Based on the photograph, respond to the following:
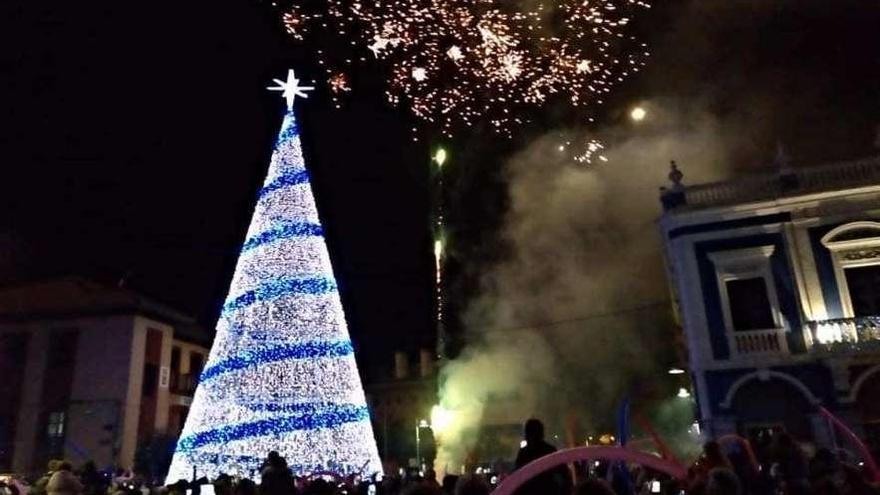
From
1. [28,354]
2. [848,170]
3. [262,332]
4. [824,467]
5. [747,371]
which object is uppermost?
[848,170]

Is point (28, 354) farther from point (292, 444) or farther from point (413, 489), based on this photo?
point (413, 489)

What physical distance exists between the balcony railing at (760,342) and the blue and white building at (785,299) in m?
0.03

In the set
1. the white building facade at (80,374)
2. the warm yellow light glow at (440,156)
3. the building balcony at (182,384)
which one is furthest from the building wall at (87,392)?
the warm yellow light glow at (440,156)

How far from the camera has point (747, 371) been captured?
59.3 ft

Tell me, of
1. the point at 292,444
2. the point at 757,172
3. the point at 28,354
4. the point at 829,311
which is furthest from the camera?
the point at 28,354

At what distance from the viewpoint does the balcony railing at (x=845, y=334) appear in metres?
17.1

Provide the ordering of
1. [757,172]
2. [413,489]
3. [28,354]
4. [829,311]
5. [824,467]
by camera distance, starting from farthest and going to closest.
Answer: [28,354] < [757,172] < [829,311] < [824,467] < [413,489]

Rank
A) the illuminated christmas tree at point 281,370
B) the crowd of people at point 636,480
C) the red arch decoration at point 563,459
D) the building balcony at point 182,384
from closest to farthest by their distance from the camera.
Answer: the red arch decoration at point 563,459, the crowd of people at point 636,480, the illuminated christmas tree at point 281,370, the building balcony at point 182,384

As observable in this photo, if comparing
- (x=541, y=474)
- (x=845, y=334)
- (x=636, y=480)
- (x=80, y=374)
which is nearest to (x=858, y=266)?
(x=845, y=334)

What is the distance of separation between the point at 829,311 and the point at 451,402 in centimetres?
1822

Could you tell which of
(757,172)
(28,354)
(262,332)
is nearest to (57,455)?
(28,354)

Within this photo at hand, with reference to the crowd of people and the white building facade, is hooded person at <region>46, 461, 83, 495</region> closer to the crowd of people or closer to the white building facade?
the crowd of people

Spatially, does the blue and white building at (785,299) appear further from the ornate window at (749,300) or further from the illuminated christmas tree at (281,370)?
the illuminated christmas tree at (281,370)

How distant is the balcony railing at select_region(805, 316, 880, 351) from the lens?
672 inches
